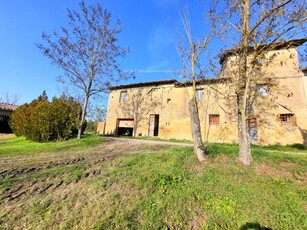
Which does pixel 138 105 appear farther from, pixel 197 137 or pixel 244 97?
pixel 244 97

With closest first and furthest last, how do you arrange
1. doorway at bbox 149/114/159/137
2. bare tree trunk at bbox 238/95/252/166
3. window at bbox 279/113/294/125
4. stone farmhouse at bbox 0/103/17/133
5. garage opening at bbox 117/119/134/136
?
bare tree trunk at bbox 238/95/252/166 < window at bbox 279/113/294/125 < doorway at bbox 149/114/159/137 < garage opening at bbox 117/119/134/136 < stone farmhouse at bbox 0/103/17/133

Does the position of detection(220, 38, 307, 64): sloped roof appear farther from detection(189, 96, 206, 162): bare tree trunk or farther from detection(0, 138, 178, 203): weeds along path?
detection(0, 138, 178, 203): weeds along path

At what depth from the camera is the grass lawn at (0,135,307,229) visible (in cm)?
322

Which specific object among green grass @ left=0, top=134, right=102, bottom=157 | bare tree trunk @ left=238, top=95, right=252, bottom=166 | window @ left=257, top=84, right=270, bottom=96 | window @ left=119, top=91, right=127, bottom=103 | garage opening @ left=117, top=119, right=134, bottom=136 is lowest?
green grass @ left=0, top=134, right=102, bottom=157

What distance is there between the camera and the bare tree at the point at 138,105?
61.5 feet

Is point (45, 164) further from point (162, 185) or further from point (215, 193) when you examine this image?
point (215, 193)

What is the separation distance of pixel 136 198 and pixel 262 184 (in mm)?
3192

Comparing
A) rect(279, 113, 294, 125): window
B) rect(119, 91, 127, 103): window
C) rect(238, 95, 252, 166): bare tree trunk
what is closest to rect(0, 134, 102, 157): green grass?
rect(238, 95, 252, 166): bare tree trunk

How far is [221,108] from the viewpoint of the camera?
1494cm

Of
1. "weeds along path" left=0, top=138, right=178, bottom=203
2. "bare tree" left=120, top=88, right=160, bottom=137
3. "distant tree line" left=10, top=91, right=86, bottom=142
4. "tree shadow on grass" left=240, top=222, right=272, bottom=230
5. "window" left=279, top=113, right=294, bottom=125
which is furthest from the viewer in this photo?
"bare tree" left=120, top=88, right=160, bottom=137

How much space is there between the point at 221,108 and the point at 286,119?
4636 millimetres

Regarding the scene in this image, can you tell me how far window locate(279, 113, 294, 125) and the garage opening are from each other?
13.9 meters

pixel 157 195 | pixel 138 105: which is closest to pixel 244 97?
pixel 157 195

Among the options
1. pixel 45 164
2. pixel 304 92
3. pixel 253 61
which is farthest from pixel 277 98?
pixel 45 164
